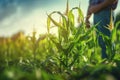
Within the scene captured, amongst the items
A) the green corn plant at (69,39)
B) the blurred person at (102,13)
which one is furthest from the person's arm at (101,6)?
the green corn plant at (69,39)

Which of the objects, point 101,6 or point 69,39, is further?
point 101,6

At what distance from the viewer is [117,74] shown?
0.99m

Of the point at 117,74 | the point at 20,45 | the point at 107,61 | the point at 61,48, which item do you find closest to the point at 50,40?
the point at 61,48

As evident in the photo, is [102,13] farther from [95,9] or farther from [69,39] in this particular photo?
[69,39]

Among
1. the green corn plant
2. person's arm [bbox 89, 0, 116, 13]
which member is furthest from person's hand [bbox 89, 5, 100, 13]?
the green corn plant

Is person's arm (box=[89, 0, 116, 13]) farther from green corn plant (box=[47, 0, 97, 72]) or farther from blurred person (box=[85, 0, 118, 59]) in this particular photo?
green corn plant (box=[47, 0, 97, 72])

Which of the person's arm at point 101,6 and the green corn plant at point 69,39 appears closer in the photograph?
the green corn plant at point 69,39

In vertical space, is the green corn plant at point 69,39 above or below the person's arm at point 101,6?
below

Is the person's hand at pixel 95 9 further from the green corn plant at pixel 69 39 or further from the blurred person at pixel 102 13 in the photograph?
the green corn plant at pixel 69 39

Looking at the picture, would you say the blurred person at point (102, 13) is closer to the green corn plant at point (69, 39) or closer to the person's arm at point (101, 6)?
the person's arm at point (101, 6)

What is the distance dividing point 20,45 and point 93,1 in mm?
5126

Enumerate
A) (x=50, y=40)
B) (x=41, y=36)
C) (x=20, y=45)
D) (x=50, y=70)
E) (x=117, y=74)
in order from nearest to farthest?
(x=117, y=74), (x=50, y=70), (x=50, y=40), (x=41, y=36), (x=20, y=45)

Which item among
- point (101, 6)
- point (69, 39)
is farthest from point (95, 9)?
point (69, 39)

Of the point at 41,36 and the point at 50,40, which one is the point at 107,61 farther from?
the point at 41,36
